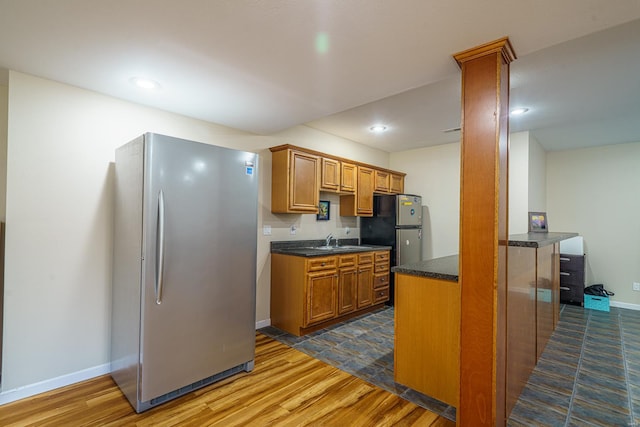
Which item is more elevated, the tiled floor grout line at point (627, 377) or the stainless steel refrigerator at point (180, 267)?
the stainless steel refrigerator at point (180, 267)

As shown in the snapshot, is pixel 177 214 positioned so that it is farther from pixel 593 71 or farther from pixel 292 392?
pixel 593 71

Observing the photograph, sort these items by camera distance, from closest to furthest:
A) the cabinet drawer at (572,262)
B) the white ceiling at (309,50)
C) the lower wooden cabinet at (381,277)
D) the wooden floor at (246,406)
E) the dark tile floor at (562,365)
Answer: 1. the white ceiling at (309,50)
2. the wooden floor at (246,406)
3. the dark tile floor at (562,365)
4. the lower wooden cabinet at (381,277)
5. the cabinet drawer at (572,262)

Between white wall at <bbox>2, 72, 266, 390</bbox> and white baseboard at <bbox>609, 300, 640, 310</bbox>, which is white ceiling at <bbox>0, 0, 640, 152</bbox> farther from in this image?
white baseboard at <bbox>609, 300, 640, 310</bbox>

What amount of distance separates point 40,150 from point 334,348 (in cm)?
304

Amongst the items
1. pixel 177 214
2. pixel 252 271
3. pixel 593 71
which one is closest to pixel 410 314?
pixel 252 271

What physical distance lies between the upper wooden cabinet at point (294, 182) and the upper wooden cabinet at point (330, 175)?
0.48 feet

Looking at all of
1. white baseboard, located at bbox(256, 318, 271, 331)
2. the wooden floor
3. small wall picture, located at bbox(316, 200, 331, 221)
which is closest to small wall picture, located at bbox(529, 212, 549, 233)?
small wall picture, located at bbox(316, 200, 331, 221)

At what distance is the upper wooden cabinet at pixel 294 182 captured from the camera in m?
3.55

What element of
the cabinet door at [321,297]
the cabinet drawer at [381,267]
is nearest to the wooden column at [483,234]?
the cabinet door at [321,297]

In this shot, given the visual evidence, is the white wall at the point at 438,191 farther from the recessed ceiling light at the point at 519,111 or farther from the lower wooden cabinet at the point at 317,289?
the lower wooden cabinet at the point at 317,289

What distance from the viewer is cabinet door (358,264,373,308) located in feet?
13.1

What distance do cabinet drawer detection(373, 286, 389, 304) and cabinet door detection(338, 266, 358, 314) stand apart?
1.58ft

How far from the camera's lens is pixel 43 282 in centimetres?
227

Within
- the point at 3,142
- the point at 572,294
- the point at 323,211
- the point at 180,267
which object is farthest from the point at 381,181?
the point at 3,142
